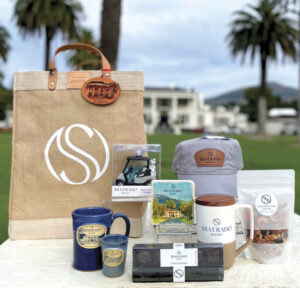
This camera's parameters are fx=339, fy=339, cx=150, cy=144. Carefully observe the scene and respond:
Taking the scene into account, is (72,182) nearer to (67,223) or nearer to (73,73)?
(67,223)

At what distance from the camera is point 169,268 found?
905 mm

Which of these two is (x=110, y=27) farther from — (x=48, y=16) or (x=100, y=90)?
(x=48, y=16)

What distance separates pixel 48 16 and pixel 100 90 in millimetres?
19731

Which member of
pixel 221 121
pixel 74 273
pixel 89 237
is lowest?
pixel 74 273

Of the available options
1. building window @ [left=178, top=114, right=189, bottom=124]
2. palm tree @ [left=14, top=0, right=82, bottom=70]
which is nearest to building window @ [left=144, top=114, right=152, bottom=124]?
building window @ [left=178, top=114, right=189, bottom=124]

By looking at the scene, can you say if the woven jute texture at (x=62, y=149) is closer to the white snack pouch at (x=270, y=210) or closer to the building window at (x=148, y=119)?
the white snack pouch at (x=270, y=210)

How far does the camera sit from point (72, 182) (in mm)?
1262

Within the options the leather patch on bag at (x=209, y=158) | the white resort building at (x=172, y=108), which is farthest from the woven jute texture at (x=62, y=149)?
the white resort building at (x=172, y=108)

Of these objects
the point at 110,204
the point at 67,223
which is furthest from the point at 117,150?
the point at 67,223

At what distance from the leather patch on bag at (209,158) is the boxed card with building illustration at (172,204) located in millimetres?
301

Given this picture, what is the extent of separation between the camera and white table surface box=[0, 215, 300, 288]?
90 centimetres

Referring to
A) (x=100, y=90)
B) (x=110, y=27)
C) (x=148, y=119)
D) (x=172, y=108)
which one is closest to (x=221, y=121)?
(x=172, y=108)

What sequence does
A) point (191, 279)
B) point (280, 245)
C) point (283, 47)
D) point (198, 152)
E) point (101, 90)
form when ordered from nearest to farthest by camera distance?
point (191, 279) < point (280, 245) < point (101, 90) < point (198, 152) < point (283, 47)

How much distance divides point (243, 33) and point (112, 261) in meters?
23.5
